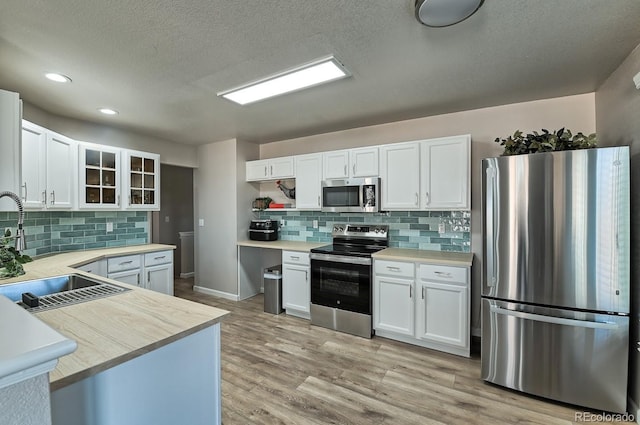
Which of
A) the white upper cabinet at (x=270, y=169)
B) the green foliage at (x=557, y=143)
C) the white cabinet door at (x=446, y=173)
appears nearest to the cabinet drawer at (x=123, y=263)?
the white upper cabinet at (x=270, y=169)

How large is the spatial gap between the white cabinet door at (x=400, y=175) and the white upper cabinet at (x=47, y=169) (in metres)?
3.24

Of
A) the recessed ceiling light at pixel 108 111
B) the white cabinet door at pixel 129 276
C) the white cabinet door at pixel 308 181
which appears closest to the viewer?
the recessed ceiling light at pixel 108 111

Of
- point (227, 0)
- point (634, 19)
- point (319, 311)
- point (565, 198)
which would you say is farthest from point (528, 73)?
point (319, 311)

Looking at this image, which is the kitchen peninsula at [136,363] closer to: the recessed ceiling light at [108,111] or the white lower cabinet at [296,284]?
the white lower cabinet at [296,284]

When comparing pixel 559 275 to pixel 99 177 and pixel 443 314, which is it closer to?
pixel 443 314

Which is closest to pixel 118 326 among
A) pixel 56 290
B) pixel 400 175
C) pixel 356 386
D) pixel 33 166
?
pixel 56 290

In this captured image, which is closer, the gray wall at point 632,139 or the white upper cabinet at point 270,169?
the gray wall at point 632,139

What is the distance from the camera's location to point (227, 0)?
144 centimetres

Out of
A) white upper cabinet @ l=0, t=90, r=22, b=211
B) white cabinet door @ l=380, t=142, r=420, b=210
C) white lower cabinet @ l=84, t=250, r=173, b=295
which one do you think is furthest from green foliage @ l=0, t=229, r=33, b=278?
white cabinet door @ l=380, t=142, r=420, b=210

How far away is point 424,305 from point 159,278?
3049 millimetres

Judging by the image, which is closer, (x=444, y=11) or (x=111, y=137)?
(x=444, y=11)

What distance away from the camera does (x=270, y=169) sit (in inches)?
163

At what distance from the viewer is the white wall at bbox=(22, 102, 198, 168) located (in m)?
3.03

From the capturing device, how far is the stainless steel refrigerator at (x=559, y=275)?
6.11 feet
